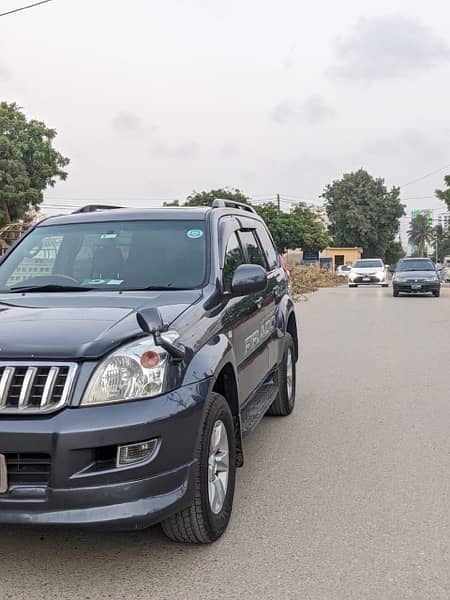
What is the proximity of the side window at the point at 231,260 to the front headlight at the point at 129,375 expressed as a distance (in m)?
1.20

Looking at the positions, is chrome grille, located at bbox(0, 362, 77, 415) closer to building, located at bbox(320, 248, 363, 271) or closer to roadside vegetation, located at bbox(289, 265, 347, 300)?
roadside vegetation, located at bbox(289, 265, 347, 300)

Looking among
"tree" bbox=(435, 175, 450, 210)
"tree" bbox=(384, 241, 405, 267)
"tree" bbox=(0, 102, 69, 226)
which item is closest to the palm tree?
"tree" bbox=(384, 241, 405, 267)

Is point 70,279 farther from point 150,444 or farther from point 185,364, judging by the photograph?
point 150,444

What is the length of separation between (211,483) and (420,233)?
13712cm

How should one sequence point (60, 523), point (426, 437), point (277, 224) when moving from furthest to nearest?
point (277, 224) < point (426, 437) < point (60, 523)

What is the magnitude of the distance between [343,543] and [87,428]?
1.55 m

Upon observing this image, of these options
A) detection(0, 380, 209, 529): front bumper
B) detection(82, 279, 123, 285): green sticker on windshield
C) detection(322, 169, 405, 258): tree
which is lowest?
detection(0, 380, 209, 529): front bumper

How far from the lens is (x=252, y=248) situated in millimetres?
5520

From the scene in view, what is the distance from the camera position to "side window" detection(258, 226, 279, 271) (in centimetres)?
609

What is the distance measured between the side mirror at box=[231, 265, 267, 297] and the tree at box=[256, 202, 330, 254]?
49.4 metres

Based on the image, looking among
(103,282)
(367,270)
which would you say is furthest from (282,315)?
(367,270)

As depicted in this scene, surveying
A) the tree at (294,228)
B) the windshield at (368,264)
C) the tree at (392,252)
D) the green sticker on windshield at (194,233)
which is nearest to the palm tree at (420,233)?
the tree at (392,252)

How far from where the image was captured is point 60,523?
2.84 metres

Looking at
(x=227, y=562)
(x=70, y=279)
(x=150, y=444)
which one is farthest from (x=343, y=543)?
(x=70, y=279)
